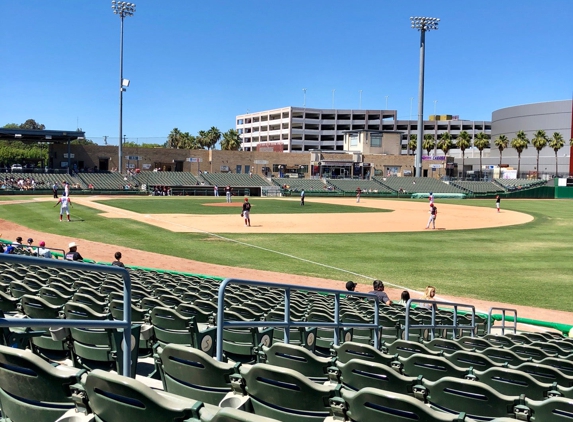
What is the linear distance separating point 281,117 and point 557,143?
71.1 m

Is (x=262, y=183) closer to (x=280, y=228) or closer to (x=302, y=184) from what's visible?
(x=302, y=184)

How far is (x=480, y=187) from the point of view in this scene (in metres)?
95.4

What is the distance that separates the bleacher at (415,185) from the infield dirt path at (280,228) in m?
34.5

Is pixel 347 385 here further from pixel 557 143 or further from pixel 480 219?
pixel 557 143

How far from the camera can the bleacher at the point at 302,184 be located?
86375mm

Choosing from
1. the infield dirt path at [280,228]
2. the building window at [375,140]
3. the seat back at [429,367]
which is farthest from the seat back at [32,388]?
the building window at [375,140]


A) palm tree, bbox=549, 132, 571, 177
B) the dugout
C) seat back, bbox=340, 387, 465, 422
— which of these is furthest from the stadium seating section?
seat back, bbox=340, 387, 465, 422

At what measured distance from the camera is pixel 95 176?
255 feet

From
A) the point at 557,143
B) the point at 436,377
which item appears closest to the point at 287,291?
the point at 436,377

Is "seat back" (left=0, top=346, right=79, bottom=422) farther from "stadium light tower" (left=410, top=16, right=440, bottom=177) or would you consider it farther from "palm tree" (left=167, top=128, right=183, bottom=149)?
"palm tree" (left=167, top=128, right=183, bottom=149)

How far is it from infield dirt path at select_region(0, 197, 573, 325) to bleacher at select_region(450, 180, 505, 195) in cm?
3682

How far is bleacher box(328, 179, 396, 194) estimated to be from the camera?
87.6m

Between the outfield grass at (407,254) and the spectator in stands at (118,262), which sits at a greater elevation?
the spectator in stands at (118,262)

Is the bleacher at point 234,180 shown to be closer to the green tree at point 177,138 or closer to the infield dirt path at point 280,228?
the infield dirt path at point 280,228
